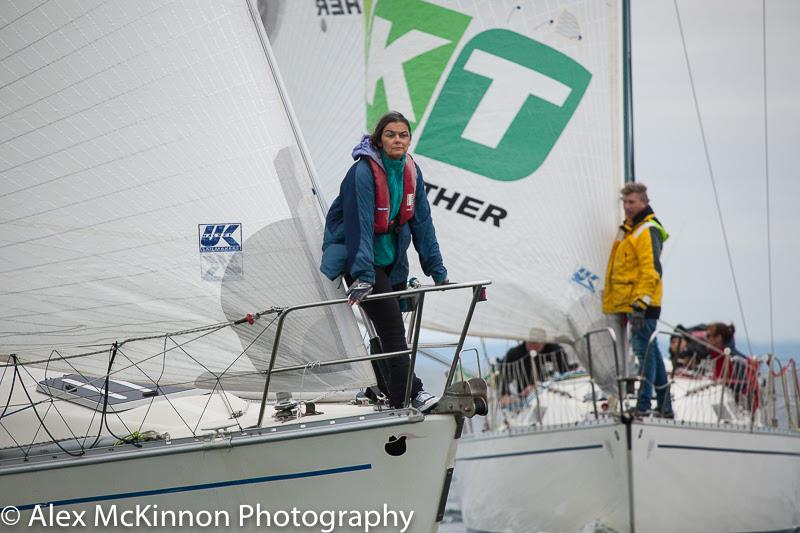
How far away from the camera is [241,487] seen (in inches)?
243

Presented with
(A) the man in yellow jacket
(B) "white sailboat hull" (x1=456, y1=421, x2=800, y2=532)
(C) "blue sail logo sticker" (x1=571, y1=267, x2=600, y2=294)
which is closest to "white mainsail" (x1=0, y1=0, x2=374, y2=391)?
(B) "white sailboat hull" (x1=456, y1=421, x2=800, y2=532)

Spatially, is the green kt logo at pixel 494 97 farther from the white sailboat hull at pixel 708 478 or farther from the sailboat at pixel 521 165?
the white sailboat hull at pixel 708 478

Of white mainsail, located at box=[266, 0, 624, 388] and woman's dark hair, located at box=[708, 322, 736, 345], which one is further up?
white mainsail, located at box=[266, 0, 624, 388]

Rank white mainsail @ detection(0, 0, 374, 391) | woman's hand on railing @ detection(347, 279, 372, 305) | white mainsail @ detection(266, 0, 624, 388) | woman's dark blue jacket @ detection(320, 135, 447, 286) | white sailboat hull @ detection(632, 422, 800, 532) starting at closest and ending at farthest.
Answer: woman's hand on railing @ detection(347, 279, 372, 305), woman's dark blue jacket @ detection(320, 135, 447, 286), white mainsail @ detection(0, 0, 374, 391), white sailboat hull @ detection(632, 422, 800, 532), white mainsail @ detection(266, 0, 624, 388)

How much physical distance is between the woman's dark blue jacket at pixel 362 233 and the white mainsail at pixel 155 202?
0.29m

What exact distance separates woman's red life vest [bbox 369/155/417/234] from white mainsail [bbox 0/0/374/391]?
0.50 metres

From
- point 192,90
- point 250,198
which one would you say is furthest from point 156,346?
point 192,90

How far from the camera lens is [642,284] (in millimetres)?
10570

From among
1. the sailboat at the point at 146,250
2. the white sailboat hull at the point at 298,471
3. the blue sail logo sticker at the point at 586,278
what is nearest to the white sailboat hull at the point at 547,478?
the blue sail logo sticker at the point at 586,278

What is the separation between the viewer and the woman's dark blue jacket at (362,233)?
6441 millimetres

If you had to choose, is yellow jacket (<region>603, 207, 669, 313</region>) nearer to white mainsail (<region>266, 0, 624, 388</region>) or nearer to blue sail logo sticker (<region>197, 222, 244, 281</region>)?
white mainsail (<region>266, 0, 624, 388</region>)

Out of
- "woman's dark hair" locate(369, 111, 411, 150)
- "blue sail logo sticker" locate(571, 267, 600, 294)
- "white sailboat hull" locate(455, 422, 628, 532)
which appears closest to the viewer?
"woman's dark hair" locate(369, 111, 411, 150)

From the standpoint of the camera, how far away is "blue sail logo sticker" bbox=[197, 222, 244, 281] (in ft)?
22.5

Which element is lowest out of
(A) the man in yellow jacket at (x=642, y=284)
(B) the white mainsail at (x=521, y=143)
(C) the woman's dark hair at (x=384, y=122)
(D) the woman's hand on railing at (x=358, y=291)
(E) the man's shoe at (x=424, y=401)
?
(E) the man's shoe at (x=424, y=401)
